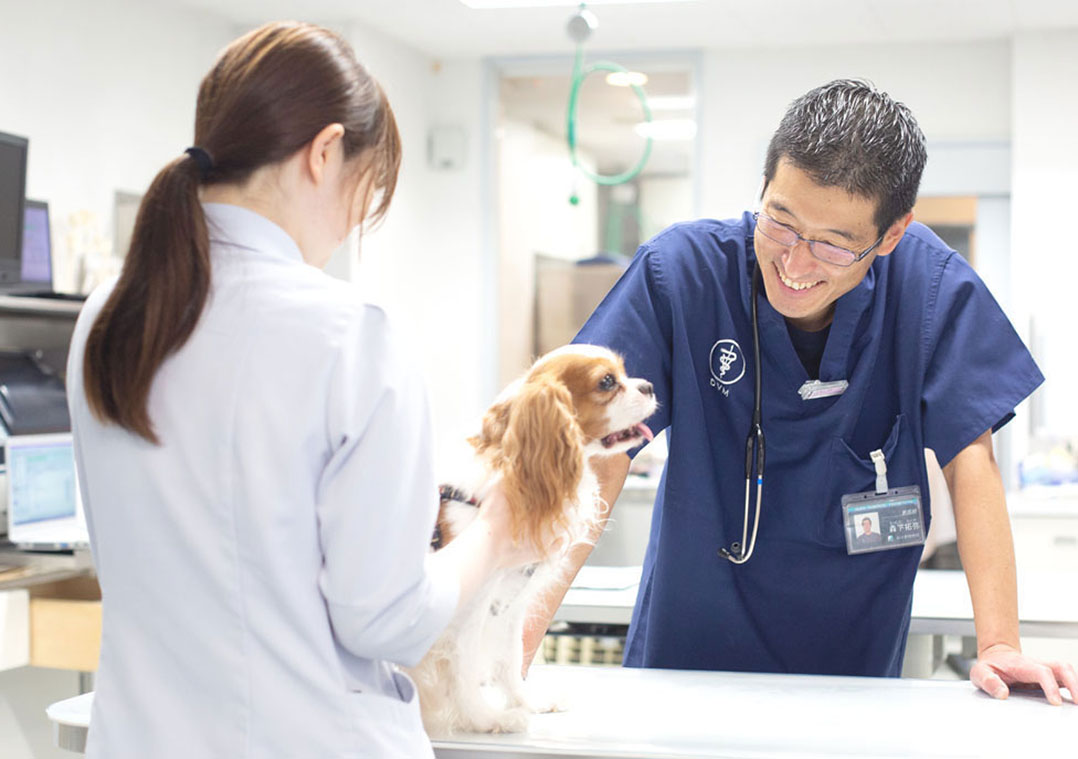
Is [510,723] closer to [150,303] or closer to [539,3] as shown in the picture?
[150,303]

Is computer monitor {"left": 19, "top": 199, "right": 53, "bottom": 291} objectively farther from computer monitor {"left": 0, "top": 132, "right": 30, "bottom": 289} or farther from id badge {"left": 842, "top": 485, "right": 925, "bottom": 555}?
id badge {"left": 842, "top": 485, "right": 925, "bottom": 555}

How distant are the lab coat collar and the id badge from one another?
0.92 meters

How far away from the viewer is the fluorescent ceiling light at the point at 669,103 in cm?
648

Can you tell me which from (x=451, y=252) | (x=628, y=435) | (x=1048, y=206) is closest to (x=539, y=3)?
(x=451, y=252)

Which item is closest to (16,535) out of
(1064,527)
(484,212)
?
(1064,527)

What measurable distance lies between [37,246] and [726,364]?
3.16 metres

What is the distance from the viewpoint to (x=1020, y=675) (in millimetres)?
1340

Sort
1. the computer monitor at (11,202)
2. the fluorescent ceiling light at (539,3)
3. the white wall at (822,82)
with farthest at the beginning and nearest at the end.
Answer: the white wall at (822,82)
the fluorescent ceiling light at (539,3)
the computer monitor at (11,202)

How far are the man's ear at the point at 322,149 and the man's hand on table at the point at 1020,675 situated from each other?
97cm

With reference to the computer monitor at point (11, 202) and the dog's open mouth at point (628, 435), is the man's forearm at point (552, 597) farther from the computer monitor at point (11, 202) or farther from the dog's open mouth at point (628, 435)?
the computer monitor at point (11, 202)

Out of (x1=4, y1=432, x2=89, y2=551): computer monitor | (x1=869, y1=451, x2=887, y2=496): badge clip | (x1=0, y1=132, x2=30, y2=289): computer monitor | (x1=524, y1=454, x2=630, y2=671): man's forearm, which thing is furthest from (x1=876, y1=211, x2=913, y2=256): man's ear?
(x1=0, y1=132, x2=30, y2=289): computer monitor

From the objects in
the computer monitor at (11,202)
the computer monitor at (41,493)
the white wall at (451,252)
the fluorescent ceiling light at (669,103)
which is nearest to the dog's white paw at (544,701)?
the computer monitor at (41,493)

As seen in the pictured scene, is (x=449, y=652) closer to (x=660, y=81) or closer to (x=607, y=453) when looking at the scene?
(x=607, y=453)

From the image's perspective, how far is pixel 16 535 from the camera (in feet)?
10.3
